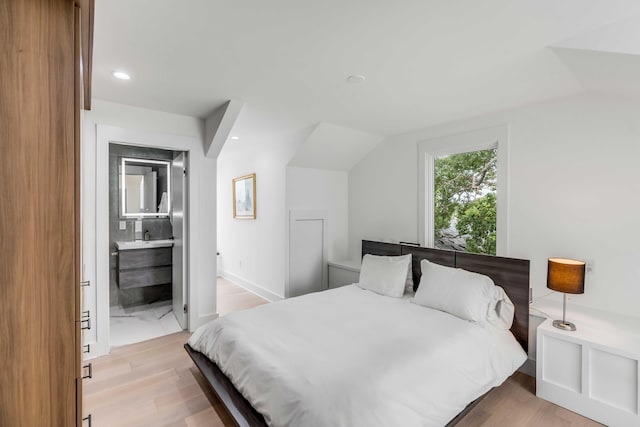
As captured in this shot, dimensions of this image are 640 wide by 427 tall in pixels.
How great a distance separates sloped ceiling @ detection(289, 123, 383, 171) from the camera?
3586 mm

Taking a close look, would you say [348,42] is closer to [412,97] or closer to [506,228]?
[412,97]

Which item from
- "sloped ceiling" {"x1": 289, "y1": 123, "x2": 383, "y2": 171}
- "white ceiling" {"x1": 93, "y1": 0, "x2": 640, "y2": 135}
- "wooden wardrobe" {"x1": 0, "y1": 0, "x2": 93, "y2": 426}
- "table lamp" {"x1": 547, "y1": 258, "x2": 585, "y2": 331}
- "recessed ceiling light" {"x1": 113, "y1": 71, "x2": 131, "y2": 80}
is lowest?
"table lamp" {"x1": 547, "y1": 258, "x2": 585, "y2": 331}

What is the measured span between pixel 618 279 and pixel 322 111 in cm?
283

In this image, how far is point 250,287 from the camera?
4.94 m

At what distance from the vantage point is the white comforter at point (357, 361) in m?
1.45

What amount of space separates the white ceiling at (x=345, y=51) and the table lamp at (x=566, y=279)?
1.32m

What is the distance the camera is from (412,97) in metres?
2.58

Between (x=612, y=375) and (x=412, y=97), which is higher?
(x=412, y=97)

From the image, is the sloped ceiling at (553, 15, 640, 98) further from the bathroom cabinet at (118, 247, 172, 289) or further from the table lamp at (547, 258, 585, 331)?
the bathroom cabinet at (118, 247, 172, 289)

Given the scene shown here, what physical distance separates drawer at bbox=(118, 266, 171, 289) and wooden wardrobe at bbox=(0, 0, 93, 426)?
10.6ft

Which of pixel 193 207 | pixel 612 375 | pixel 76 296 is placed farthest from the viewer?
pixel 193 207

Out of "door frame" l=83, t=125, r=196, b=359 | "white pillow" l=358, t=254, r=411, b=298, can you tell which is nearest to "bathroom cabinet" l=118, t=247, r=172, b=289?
"door frame" l=83, t=125, r=196, b=359

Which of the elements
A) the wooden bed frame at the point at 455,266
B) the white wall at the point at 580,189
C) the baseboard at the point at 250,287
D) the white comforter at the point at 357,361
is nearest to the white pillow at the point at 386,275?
the wooden bed frame at the point at 455,266

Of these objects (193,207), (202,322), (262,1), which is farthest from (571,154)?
(202,322)
